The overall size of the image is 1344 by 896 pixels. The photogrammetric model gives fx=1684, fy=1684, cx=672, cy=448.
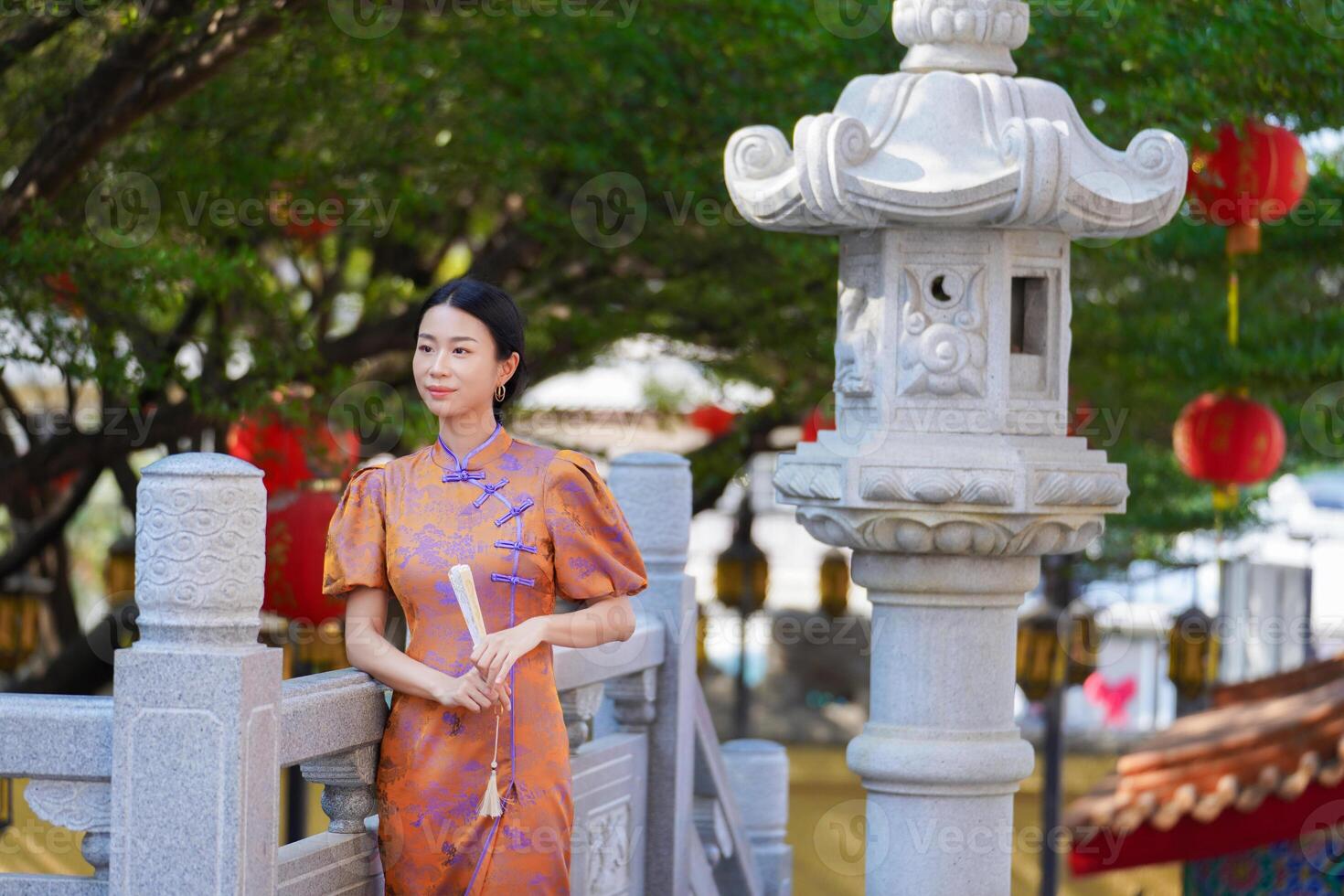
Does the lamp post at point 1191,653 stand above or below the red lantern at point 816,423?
below

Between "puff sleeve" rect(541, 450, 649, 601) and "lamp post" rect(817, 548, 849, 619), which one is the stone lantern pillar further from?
"lamp post" rect(817, 548, 849, 619)

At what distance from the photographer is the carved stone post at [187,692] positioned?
236 cm

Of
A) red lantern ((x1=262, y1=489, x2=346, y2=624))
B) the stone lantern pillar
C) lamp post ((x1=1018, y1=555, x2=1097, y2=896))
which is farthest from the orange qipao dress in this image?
lamp post ((x1=1018, y1=555, x2=1097, y2=896))

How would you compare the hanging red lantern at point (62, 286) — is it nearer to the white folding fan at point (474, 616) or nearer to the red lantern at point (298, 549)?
the red lantern at point (298, 549)

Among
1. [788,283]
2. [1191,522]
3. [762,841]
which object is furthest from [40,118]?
[1191,522]

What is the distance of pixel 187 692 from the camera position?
2.37m

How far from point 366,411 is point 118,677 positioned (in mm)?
3287

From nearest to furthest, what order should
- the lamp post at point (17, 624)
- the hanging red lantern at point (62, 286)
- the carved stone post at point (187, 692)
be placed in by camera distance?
the carved stone post at point (187, 692), the hanging red lantern at point (62, 286), the lamp post at point (17, 624)

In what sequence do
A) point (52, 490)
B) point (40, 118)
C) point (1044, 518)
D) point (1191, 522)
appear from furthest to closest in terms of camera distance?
point (1191, 522)
point (52, 490)
point (40, 118)
point (1044, 518)

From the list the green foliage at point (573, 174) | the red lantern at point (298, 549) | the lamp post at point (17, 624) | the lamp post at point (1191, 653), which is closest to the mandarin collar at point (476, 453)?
the green foliage at point (573, 174)

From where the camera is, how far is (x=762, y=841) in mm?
5746

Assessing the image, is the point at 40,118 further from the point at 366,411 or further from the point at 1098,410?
the point at 1098,410

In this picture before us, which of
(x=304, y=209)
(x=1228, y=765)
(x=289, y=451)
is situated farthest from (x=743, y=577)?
(x=1228, y=765)

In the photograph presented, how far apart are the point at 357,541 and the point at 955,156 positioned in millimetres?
1577
